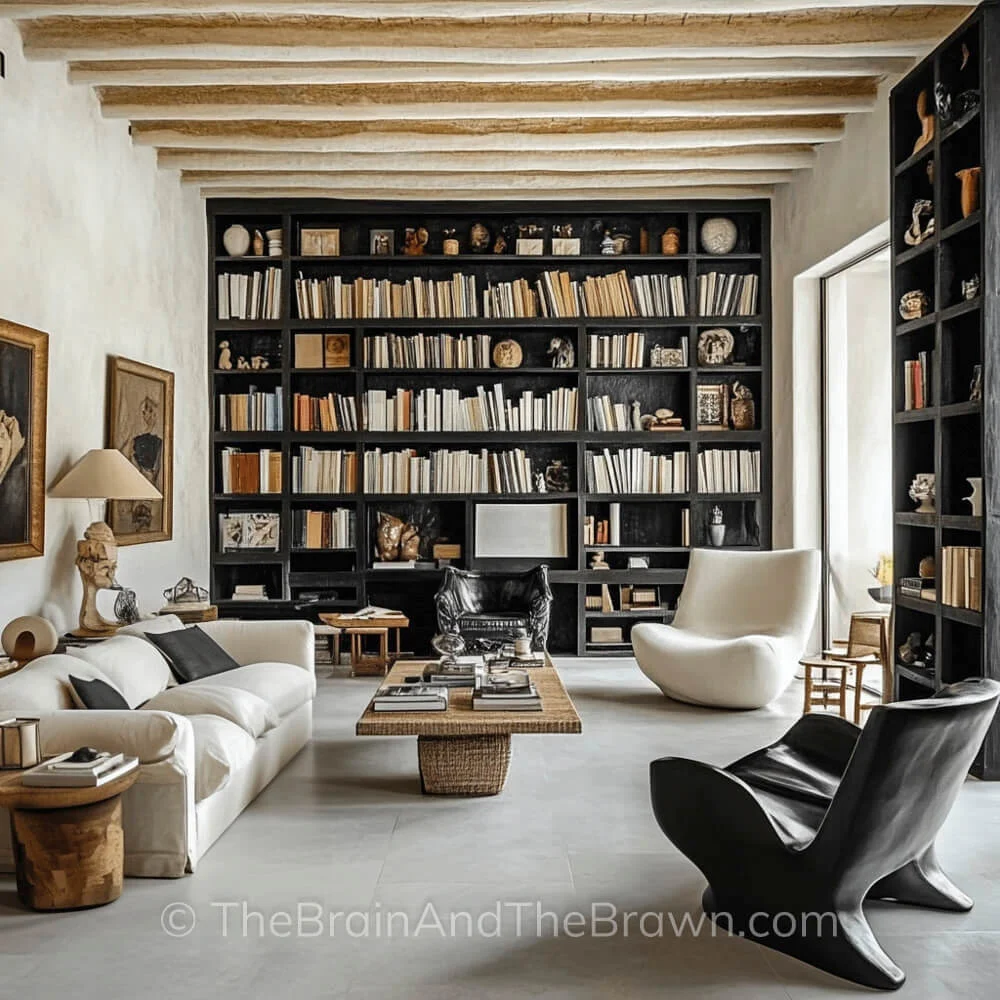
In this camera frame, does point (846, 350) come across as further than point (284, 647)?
Yes

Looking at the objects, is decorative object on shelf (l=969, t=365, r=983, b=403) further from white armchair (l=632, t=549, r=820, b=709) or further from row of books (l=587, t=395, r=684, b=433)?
row of books (l=587, t=395, r=684, b=433)

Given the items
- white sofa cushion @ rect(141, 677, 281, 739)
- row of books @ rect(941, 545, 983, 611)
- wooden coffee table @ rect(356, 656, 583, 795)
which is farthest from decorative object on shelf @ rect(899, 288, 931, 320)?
white sofa cushion @ rect(141, 677, 281, 739)

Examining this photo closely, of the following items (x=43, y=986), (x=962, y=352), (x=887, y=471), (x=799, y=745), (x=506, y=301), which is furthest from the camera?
(x=506, y=301)

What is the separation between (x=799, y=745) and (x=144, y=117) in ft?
16.0

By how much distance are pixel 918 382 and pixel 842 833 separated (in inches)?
122

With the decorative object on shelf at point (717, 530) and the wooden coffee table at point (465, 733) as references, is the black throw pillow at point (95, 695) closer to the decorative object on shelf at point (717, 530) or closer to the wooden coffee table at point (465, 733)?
the wooden coffee table at point (465, 733)

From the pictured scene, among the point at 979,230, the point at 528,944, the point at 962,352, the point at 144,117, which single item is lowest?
the point at 528,944

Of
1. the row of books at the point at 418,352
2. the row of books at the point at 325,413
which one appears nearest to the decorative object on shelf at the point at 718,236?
the row of books at the point at 418,352

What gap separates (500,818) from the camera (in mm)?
4340

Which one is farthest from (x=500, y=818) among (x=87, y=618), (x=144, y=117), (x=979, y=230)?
(x=144, y=117)

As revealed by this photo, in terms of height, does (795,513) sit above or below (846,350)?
below

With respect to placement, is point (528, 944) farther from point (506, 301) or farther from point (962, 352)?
point (506, 301)

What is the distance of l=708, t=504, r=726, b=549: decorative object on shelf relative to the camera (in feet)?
28.7

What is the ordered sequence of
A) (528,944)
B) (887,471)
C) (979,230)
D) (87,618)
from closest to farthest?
(528,944) → (979,230) → (87,618) → (887,471)
